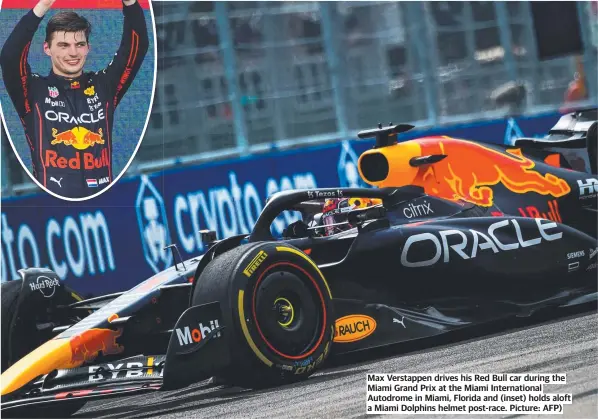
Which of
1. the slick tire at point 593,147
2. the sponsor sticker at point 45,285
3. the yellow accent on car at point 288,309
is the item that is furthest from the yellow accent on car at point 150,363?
the slick tire at point 593,147

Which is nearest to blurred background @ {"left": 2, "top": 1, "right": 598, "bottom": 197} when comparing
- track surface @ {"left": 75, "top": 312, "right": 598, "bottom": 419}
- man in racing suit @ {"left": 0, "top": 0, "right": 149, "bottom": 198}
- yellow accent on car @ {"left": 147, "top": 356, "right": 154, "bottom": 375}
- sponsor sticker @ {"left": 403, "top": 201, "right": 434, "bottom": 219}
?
man in racing suit @ {"left": 0, "top": 0, "right": 149, "bottom": 198}

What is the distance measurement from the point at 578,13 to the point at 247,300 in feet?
22.5

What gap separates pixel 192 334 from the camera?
5.63 meters

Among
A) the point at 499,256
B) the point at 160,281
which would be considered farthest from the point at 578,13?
the point at 160,281

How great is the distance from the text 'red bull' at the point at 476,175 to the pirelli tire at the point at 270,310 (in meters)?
1.66

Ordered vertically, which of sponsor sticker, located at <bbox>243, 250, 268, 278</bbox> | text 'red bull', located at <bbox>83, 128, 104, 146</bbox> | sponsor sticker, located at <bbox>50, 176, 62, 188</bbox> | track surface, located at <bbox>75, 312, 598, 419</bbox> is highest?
text 'red bull', located at <bbox>83, 128, 104, 146</bbox>

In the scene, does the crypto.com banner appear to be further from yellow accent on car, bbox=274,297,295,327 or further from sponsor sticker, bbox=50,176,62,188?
yellow accent on car, bbox=274,297,295,327

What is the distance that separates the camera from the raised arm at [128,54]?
26.8 feet

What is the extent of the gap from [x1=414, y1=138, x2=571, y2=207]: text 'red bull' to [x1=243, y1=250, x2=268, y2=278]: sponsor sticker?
182 cm

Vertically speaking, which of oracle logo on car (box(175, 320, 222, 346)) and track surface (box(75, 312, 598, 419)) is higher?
oracle logo on car (box(175, 320, 222, 346))

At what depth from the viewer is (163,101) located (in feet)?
31.1

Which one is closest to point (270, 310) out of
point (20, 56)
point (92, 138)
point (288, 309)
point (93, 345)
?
point (288, 309)

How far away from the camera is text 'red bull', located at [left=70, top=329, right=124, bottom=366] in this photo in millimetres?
6230

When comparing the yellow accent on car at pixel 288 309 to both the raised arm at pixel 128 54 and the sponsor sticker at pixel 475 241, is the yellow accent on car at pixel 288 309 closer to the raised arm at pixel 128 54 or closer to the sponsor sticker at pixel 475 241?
the sponsor sticker at pixel 475 241
